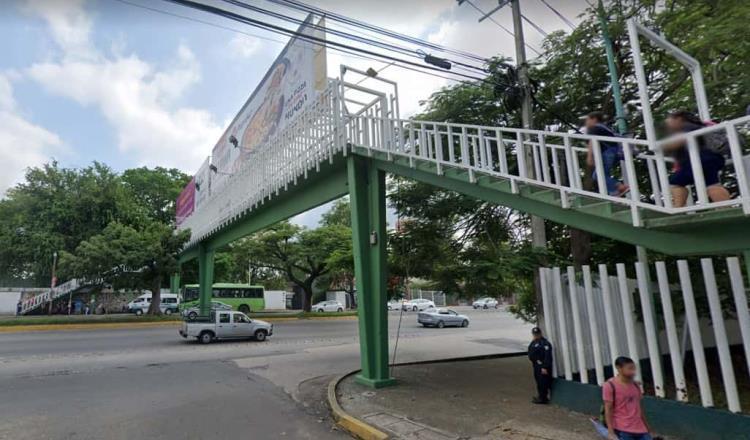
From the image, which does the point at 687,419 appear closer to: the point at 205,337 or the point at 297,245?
the point at 205,337

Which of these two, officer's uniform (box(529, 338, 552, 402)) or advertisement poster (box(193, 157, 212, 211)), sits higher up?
advertisement poster (box(193, 157, 212, 211))

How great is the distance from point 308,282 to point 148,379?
2294cm

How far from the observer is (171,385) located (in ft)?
29.7

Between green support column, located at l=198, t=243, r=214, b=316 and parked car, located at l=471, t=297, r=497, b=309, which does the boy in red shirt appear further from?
parked car, located at l=471, t=297, r=497, b=309

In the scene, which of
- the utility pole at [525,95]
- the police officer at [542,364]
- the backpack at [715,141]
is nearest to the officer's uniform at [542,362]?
the police officer at [542,364]

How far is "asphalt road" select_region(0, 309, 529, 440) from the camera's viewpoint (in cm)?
623

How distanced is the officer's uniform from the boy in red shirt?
2.61 metres

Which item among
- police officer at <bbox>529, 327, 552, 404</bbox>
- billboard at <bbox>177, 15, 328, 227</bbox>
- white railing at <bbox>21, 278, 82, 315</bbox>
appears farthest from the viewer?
white railing at <bbox>21, 278, 82, 315</bbox>

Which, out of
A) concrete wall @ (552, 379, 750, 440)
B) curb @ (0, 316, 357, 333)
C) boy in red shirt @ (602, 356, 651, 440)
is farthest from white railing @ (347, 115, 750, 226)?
curb @ (0, 316, 357, 333)

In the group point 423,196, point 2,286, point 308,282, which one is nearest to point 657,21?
point 423,196

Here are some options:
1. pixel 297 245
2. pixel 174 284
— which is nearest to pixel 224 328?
pixel 297 245

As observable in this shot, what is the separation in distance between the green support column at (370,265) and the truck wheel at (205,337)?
992 cm

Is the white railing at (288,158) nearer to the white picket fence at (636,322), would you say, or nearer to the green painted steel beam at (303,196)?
the green painted steel beam at (303,196)

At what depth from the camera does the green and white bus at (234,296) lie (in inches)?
1342
